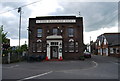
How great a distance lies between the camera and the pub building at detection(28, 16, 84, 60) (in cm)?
2955

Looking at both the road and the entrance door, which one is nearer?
the road

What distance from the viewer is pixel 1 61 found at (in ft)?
79.6

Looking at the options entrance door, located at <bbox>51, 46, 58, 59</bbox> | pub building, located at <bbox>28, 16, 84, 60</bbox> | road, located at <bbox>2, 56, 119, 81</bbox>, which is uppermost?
pub building, located at <bbox>28, 16, 84, 60</bbox>

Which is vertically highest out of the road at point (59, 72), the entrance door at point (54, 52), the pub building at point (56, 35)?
the pub building at point (56, 35)

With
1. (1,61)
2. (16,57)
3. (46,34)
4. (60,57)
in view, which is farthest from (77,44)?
(1,61)

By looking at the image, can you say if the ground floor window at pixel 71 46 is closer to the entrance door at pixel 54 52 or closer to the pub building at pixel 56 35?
the pub building at pixel 56 35

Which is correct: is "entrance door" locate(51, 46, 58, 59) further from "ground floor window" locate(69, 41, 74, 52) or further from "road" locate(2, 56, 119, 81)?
"road" locate(2, 56, 119, 81)

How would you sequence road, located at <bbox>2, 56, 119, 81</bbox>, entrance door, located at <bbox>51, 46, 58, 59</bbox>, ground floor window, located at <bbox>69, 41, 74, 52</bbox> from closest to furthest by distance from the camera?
road, located at <bbox>2, 56, 119, 81</bbox> → ground floor window, located at <bbox>69, 41, 74, 52</bbox> → entrance door, located at <bbox>51, 46, 58, 59</bbox>

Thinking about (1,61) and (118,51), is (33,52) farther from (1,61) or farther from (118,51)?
(118,51)

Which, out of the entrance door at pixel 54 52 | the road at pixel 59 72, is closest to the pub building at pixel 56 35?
the entrance door at pixel 54 52

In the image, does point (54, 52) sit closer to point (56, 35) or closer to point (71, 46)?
point (56, 35)

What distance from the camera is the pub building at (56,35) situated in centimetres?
2955

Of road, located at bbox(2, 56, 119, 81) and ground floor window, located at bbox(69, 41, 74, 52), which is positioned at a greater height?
ground floor window, located at bbox(69, 41, 74, 52)

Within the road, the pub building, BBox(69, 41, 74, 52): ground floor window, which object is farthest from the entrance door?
the road
